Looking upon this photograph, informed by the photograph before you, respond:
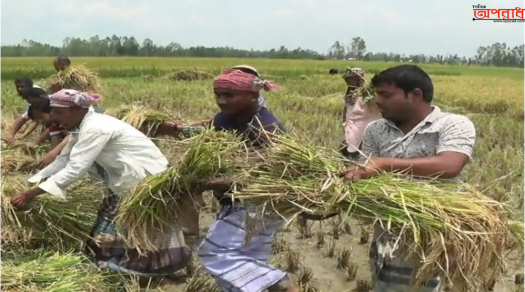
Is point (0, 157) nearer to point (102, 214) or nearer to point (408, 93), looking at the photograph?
point (102, 214)

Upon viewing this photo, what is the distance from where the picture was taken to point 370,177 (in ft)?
8.05

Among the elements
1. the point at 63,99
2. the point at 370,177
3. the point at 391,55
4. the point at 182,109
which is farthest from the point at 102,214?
the point at 391,55

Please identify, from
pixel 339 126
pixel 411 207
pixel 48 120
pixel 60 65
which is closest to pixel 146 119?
pixel 48 120

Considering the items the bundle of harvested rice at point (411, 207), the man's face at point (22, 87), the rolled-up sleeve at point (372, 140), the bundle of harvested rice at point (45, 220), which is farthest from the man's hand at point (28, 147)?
the rolled-up sleeve at point (372, 140)

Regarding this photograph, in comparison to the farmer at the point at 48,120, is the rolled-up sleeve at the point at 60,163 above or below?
below

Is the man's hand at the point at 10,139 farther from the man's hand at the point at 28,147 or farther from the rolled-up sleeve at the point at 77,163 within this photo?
the rolled-up sleeve at the point at 77,163

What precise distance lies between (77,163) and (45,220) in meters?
0.56

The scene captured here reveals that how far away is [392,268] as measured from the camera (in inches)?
103

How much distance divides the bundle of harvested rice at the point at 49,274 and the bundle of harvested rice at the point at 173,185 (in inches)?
12.9

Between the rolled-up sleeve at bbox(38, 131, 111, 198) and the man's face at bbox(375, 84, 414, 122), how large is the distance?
5.29ft

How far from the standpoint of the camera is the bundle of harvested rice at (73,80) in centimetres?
642

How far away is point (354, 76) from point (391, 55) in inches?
3058

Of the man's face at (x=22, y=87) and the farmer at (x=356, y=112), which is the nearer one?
the farmer at (x=356, y=112)

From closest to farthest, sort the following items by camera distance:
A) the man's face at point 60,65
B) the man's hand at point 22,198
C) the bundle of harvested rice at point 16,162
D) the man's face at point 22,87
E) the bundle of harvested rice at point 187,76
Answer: the man's hand at point 22,198
the bundle of harvested rice at point 16,162
the man's face at point 22,87
the man's face at point 60,65
the bundle of harvested rice at point 187,76
